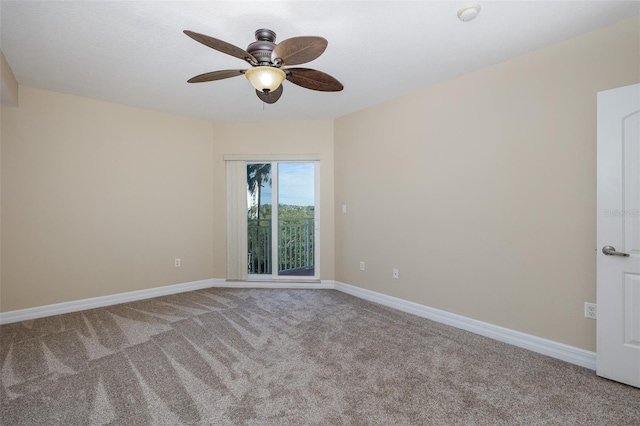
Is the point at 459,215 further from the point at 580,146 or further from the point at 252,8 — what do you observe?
the point at 252,8

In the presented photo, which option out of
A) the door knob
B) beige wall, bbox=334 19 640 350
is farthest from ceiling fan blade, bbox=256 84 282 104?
the door knob

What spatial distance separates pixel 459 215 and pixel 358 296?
70.1 inches

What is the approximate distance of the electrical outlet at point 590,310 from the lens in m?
2.28

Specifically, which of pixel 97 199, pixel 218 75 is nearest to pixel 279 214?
pixel 97 199

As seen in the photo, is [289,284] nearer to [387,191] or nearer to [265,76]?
[387,191]

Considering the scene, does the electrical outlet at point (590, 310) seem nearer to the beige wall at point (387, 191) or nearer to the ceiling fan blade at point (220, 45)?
the beige wall at point (387, 191)

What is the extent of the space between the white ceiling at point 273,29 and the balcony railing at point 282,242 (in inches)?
85.5

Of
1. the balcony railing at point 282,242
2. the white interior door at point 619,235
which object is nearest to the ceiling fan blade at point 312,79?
the white interior door at point 619,235

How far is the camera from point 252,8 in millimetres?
2002

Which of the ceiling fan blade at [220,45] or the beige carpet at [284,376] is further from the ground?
the ceiling fan blade at [220,45]

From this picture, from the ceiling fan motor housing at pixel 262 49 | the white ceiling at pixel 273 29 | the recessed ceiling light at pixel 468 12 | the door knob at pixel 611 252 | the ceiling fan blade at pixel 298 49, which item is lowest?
the door knob at pixel 611 252

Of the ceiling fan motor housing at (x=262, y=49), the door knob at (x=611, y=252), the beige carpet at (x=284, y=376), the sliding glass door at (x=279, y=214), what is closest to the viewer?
the beige carpet at (x=284, y=376)

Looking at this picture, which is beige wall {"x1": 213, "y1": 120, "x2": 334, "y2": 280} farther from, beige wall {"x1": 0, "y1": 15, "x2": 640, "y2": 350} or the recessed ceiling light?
the recessed ceiling light

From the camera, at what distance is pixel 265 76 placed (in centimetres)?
199
